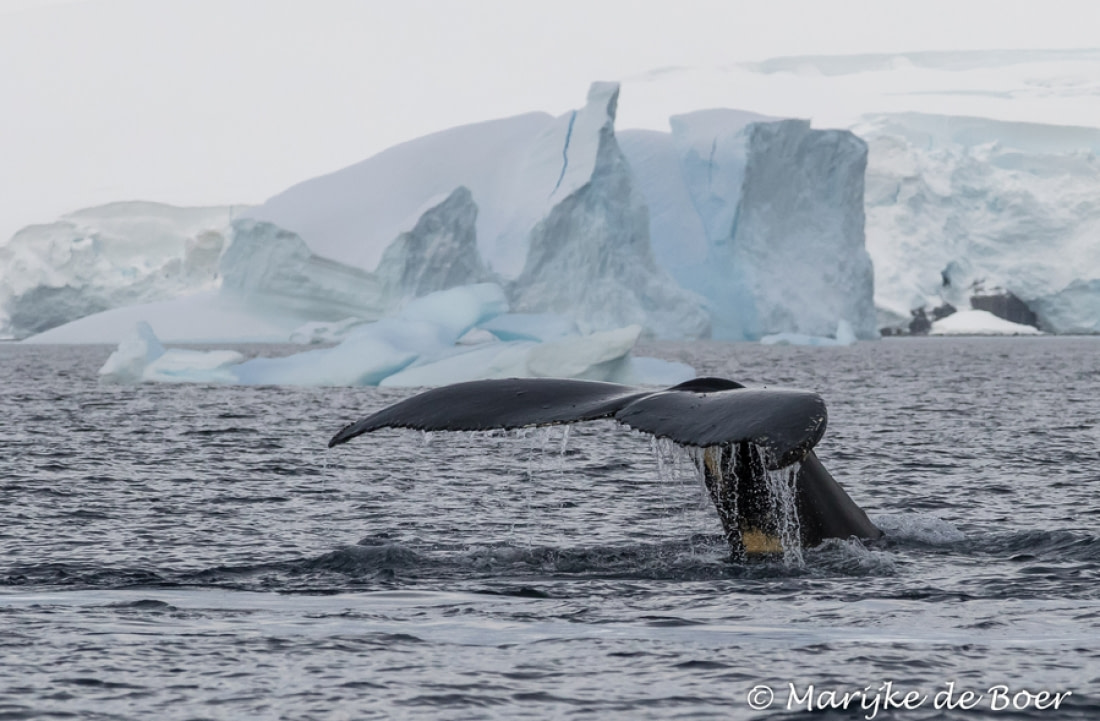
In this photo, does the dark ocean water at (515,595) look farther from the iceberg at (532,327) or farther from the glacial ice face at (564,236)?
the glacial ice face at (564,236)

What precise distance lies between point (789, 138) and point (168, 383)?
30.2m

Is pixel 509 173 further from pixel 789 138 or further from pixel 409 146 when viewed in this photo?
pixel 789 138

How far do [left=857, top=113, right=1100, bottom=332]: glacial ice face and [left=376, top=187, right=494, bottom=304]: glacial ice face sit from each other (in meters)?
36.4

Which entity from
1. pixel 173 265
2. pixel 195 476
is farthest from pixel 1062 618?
pixel 173 265

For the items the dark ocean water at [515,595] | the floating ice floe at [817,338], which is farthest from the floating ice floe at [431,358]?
the floating ice floe at [817,338]

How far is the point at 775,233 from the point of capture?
190 ft

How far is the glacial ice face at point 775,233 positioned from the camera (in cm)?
5666

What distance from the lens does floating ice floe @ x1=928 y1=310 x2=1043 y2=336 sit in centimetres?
9456

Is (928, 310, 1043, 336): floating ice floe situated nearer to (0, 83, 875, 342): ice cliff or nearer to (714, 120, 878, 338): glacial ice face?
(0, 83, 875, 342): ice cliff

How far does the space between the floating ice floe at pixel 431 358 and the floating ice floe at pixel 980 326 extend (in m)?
64.0

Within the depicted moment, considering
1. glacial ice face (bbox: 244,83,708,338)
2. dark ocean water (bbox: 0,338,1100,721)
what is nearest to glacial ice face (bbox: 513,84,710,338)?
glacial ice face (bbox: 244,83,708,338)

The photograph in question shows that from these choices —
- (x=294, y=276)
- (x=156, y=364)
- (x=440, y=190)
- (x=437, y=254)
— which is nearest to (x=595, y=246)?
(x=437, y=254)

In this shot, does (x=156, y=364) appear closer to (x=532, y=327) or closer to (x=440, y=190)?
(x=532, y=327)

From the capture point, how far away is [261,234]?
56188mm
